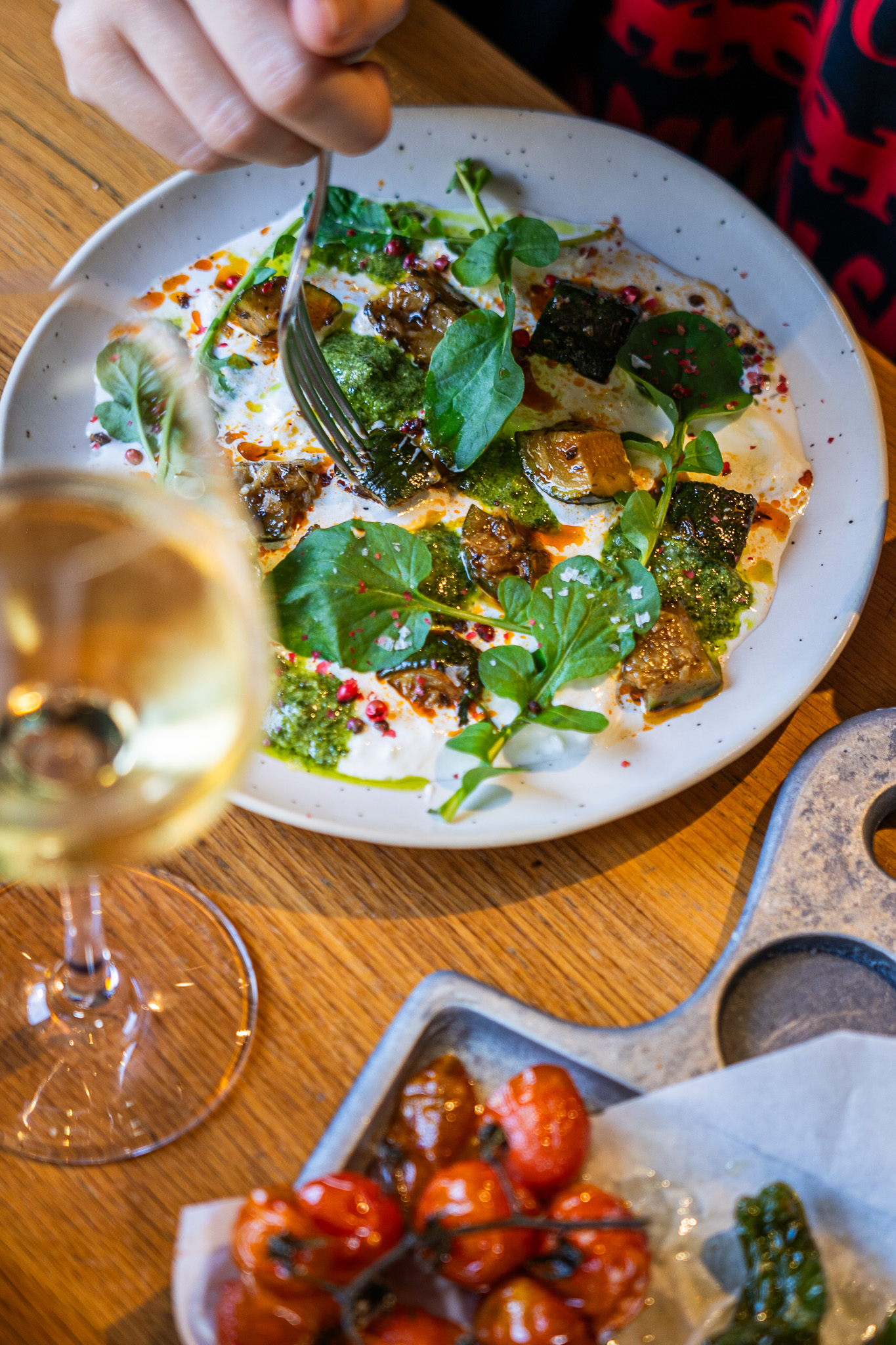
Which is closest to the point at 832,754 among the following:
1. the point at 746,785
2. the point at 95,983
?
the point at 746,785

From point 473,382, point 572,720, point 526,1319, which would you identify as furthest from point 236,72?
point 526,1319

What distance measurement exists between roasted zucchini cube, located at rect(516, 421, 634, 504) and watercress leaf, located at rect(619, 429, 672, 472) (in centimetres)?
2

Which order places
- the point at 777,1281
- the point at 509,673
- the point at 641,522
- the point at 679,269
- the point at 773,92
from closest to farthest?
the point at 777,1281, the point at 509,673, the point at 641,522, the point at 679,269, the point at 773,92

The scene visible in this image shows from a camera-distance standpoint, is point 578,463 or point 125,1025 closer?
point 125,1025

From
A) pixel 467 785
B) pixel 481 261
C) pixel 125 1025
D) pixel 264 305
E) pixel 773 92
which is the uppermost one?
pixel 773 92

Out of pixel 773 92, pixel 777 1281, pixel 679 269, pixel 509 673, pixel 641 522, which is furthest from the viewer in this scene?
pixel 773 92

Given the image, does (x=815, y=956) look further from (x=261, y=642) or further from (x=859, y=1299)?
(x=261, y=642)

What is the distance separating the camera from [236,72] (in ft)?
3.05

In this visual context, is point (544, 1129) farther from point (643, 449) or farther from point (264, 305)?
point (264, 305)

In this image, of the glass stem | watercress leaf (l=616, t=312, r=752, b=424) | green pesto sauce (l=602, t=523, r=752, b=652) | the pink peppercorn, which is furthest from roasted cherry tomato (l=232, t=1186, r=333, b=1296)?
watercress leaf (l=616, t=312, r=752, b=424)

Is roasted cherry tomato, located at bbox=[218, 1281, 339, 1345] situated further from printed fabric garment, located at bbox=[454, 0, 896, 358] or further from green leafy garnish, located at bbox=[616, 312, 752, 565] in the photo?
printed fabric garment, located at bbox=[454, 0, 896, 358]

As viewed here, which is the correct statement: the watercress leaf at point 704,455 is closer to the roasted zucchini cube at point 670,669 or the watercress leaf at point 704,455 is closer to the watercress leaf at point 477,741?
the roasted zucchini cube at point 670,669

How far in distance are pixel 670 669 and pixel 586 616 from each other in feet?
0.35

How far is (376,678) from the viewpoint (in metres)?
1.21
